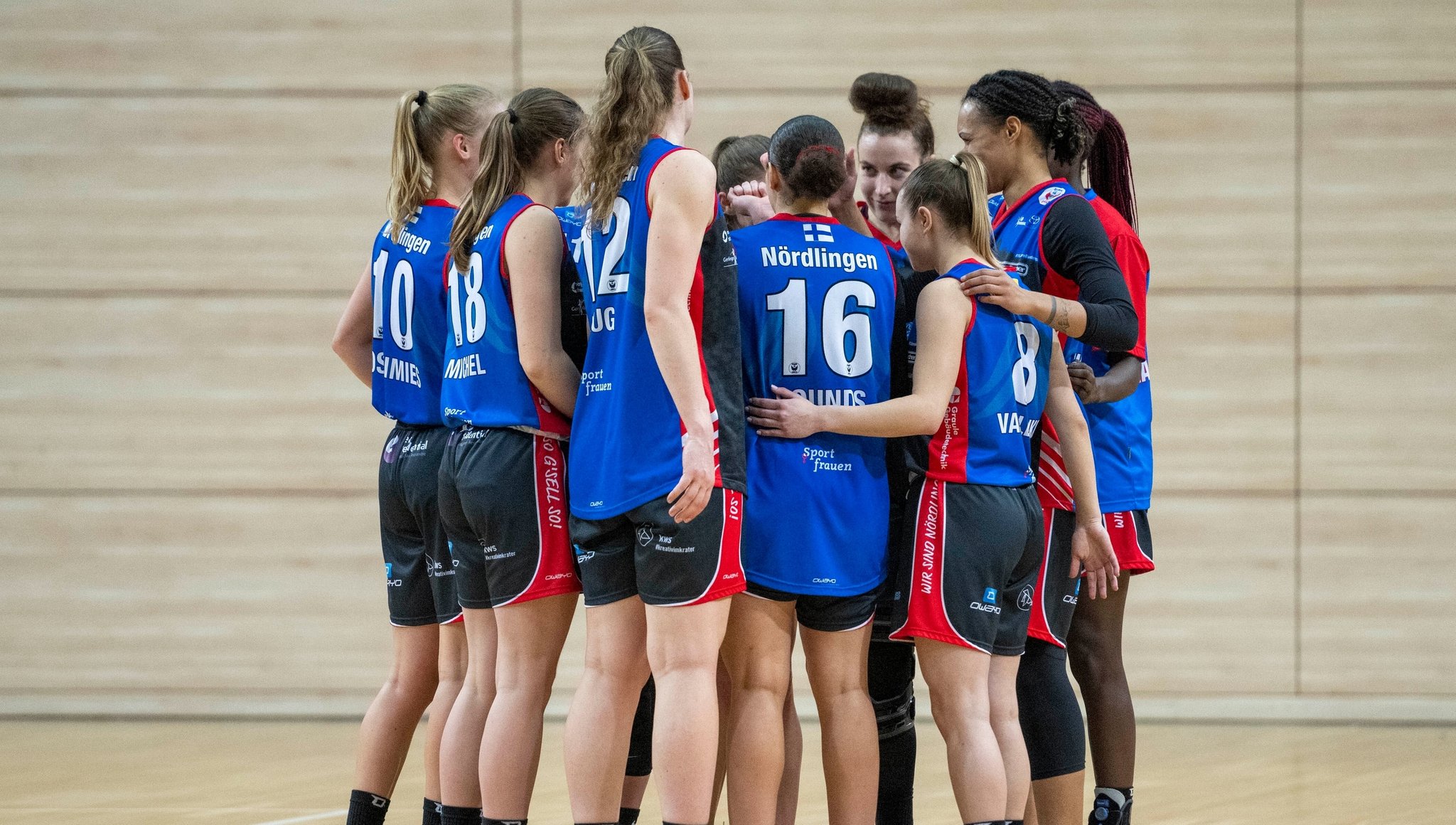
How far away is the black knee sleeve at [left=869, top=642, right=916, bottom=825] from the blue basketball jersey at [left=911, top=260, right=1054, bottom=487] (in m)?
0.59

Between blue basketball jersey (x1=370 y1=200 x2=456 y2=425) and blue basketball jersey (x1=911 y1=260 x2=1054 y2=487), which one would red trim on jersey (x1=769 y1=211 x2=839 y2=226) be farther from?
blue basketball jersey (x1=370 y1=200 x2=456 y2=425)

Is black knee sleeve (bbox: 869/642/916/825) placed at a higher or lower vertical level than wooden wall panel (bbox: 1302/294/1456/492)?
lower

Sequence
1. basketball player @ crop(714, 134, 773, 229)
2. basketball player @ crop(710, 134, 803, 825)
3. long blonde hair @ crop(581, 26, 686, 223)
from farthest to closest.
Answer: basketball player @ crop(714, 134, 773, 229)
basketball player @ crop(710, 134, 803, 825)
long blonde hair @ crop(581, 26, 686, 223)

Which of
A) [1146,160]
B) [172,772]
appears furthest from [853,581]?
[1146,160]

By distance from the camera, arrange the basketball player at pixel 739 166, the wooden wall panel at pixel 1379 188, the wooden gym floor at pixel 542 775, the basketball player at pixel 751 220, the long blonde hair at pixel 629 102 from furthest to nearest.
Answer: the wooden wall panel at pixel 1379 188 < the wooden gym floor at pixel 542 775 < the basketball player at pixel 739 166 < the basketball player at pixel 751 220 < the long blonde hair at pixel 629 102

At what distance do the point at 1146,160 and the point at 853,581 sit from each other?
11.7 ft

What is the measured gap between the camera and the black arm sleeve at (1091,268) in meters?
2.77

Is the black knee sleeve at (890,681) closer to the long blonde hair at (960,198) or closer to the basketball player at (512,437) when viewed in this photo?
the basketball player at (512,437)

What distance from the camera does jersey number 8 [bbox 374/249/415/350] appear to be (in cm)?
299

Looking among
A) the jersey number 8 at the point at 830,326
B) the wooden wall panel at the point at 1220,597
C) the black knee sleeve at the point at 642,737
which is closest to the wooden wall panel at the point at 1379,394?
the wooden wall panel at the point at 1220,597

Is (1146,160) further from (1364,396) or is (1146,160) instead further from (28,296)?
(28,296)

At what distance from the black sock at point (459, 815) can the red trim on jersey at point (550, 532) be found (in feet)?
1.52

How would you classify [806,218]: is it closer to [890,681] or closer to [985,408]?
[985,408]

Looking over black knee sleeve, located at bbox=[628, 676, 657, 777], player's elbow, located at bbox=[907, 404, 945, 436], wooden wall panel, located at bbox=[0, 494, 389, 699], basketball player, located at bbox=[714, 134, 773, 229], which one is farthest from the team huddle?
wooden wall panel, located at bbox=[0, 494, 389, 699]
